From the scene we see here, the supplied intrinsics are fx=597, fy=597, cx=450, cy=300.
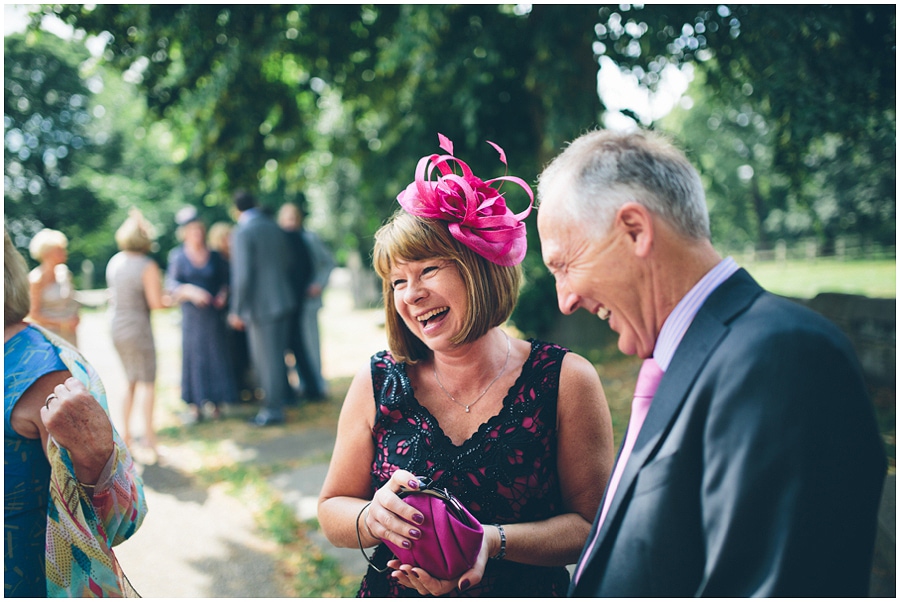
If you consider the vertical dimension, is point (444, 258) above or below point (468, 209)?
below

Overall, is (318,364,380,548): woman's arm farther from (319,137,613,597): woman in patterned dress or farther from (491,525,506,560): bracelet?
(491,525,506,560): bracelet

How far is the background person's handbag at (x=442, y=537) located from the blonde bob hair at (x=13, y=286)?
136 cm

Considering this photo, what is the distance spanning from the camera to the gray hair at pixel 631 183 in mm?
1181

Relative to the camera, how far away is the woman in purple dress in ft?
22.2

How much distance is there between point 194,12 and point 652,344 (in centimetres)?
682

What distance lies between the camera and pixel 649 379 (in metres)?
1.29

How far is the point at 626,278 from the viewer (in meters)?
1.23

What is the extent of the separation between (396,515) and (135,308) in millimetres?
5102

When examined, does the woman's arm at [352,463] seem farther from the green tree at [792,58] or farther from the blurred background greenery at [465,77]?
the green tree at [792,58]

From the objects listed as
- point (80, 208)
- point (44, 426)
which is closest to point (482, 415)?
point (44, 426)

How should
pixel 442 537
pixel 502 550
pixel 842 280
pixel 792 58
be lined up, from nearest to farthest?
1. pixel 442 537
2. pixel 502 550
3. pixel 792 58
4. pixel 842 280

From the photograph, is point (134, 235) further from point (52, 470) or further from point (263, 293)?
point (52, 470)

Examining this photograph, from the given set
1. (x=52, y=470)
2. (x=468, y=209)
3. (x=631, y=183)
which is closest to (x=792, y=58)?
(x=468, y=209)

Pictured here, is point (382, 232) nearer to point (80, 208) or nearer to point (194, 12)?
point (194, 12)
